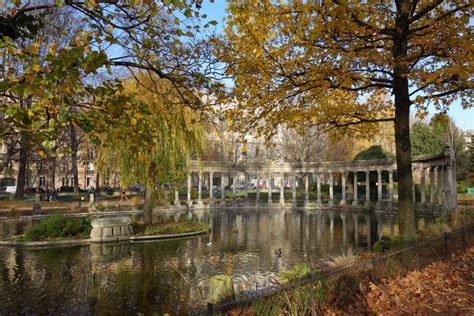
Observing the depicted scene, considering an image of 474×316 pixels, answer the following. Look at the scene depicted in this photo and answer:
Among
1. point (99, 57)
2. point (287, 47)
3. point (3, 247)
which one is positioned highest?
point (287, 47)

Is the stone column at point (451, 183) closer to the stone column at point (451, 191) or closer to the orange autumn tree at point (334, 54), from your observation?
the stone column at point (451, 191)

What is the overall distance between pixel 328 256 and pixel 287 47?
941 centimetres

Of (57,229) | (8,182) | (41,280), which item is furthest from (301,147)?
(8,182)

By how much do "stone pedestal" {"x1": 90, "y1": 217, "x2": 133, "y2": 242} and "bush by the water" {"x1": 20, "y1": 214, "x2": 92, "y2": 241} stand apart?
2.90 ft

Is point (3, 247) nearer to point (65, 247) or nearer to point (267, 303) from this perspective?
point (65, 247)

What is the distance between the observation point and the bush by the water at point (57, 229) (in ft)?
62.5

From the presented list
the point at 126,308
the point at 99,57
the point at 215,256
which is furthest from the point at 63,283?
the point at 99,57

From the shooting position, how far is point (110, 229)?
64.2ft

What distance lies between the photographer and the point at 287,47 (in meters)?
10.6

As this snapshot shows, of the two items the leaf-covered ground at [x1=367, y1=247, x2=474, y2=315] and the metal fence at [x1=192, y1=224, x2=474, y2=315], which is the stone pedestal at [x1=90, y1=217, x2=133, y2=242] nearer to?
the metal fence at [x1=192, y1=224, x2=474, y2=315]

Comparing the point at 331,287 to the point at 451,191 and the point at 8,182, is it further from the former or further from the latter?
the point at 8,182

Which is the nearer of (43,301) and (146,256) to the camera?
(43,301)

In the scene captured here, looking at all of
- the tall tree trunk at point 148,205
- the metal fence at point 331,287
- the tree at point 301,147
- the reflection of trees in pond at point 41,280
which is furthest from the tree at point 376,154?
the reflection of trees in pond at point 41,280

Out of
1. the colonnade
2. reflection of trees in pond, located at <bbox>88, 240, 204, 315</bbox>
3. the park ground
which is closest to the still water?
reflection of trees in pond, located at <bbox>88, 240, 204, 315</bbox>
